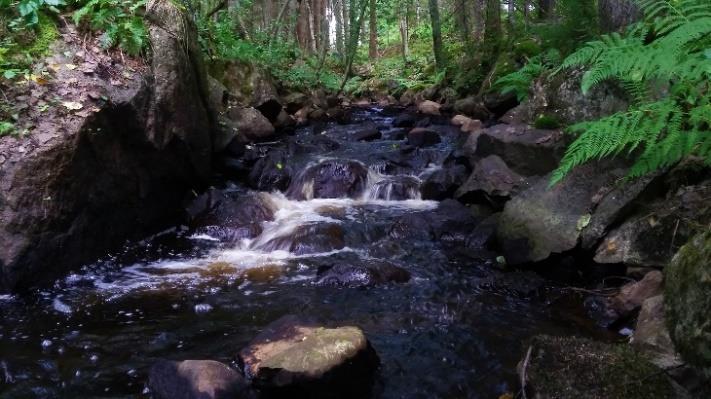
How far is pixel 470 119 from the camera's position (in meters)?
13.6

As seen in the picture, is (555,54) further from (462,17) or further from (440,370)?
(462,17)

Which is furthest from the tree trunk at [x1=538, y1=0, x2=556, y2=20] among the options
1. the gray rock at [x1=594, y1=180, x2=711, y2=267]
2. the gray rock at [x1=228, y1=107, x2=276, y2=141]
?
the gray rock at [x1=594, y1=180, x2=711, y2=267]

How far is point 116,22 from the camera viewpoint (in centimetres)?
667

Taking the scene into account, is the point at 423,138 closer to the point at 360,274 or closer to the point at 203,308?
the point at 360,274

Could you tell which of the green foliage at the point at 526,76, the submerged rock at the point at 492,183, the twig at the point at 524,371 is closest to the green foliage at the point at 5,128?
the twig at the point at 524,371

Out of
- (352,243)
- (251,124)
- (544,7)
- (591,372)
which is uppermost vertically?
(544,7)

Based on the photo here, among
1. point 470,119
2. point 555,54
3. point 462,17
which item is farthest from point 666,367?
point 462,17

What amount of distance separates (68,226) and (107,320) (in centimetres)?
137

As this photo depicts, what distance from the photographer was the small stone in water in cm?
499

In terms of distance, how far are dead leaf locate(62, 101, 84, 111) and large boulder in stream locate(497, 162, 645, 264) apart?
479cm

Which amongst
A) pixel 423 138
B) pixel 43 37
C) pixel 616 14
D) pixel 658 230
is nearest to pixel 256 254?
pixel 43 37

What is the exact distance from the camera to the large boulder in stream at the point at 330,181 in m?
9.08

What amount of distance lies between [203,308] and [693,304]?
13.1 feet

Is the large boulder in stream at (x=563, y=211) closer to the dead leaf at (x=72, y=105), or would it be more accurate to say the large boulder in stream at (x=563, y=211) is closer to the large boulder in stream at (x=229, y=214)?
the large boulder in stream at (x=229, y=214)
